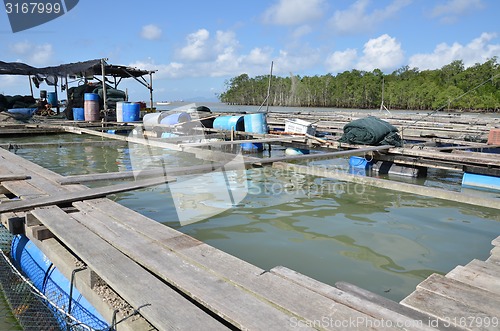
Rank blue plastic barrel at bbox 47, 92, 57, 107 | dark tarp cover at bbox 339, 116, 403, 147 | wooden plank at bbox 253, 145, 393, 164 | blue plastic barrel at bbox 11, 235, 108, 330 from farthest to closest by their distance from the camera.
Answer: blue plastic barrel at bbox 47, 92, 57, 107 < dark tarp cover at bbox 339, 116, 403, 147 < wooden plank at bbox 253, 145, 393, 164 < blue plastic barrel at bbox 11, 235, 108, 330

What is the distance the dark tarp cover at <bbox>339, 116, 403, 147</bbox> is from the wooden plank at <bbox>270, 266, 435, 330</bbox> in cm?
736

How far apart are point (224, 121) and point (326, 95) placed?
8042cm

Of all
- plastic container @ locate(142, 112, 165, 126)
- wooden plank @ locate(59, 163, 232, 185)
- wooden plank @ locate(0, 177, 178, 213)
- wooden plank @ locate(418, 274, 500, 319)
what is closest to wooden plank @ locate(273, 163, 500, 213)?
wooden plank @ locate(59, 163, 232, 185)

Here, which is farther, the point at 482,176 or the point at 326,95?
the point at 326,95

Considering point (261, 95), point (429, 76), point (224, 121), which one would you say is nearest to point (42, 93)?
point (224, 121)

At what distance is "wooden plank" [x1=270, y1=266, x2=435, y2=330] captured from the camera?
75.4 inches

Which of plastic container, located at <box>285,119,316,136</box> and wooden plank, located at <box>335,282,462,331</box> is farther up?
plastic container, located at <box>285,119,316,136</box>

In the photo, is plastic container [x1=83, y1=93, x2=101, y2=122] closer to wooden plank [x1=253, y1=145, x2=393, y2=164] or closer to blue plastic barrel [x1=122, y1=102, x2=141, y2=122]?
blue plastic barrel [x1=122, y1=102, x2=141, y2=122]

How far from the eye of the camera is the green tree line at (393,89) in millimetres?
60906

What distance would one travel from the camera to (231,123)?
13219mm

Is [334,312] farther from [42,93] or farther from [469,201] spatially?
[42,93]

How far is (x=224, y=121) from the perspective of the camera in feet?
44.6

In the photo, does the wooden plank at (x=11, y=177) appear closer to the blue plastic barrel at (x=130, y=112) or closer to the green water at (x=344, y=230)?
the green water at (x=344, y=230)

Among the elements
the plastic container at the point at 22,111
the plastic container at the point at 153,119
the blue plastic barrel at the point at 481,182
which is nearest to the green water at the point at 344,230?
the blue plastic barrel at the point at 481,182
